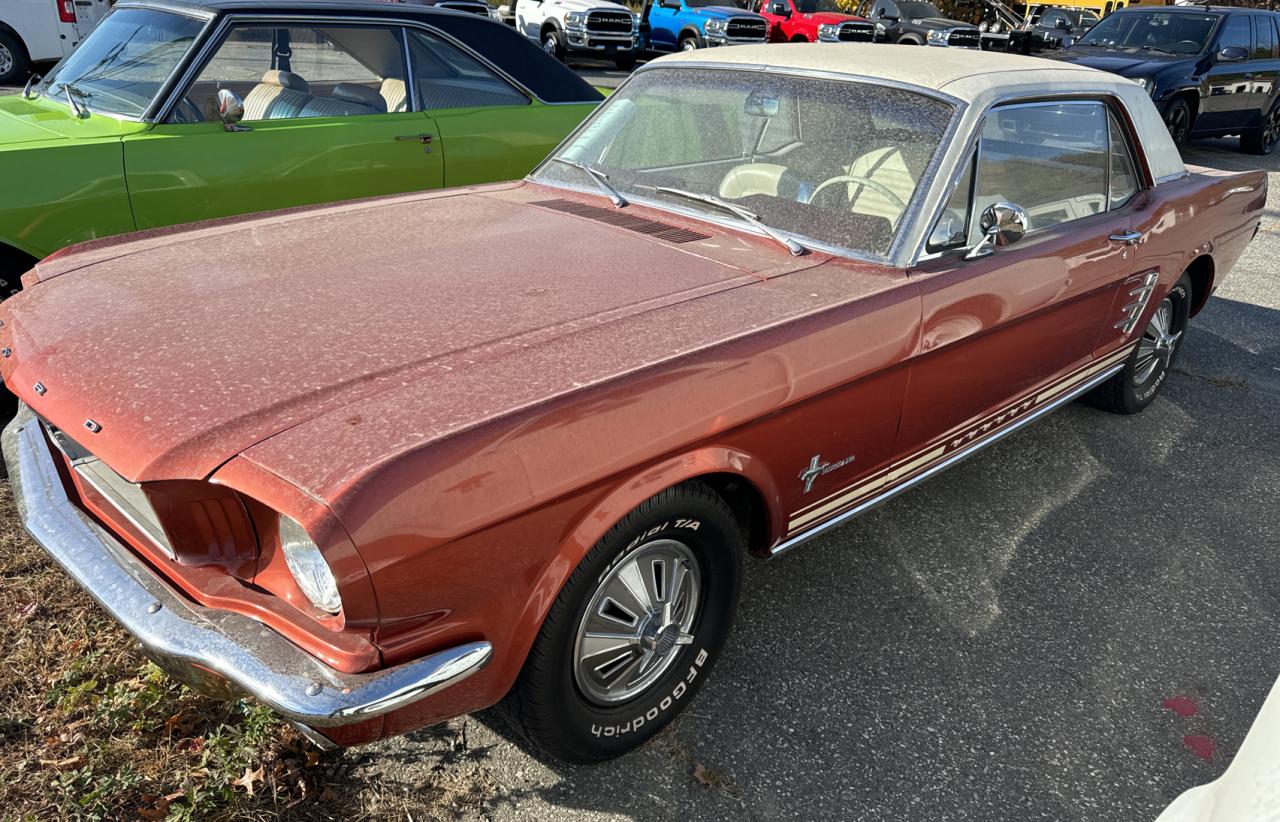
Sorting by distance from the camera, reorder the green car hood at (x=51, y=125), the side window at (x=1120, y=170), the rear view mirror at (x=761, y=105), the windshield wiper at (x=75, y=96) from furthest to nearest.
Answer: the windshield wiper at (x=75, y=96), the green car hood at (x=51, y=125), the side window at (x=1120, y=170), the rear view mirror at (x=761, y=105)

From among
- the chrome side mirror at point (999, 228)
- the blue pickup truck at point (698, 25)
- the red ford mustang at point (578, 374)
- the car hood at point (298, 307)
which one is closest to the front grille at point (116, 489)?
the red ford mustang at point (578, 374)

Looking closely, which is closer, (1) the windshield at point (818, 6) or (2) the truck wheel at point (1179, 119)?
(2) the truck wheel at point (1179, 119)

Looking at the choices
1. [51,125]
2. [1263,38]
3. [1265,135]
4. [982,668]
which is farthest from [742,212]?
[1265,135]

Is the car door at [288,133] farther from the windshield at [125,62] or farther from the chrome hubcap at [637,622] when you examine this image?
the chrome hubcap at [637,622]

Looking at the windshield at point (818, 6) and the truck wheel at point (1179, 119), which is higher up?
the windshield at point (818, 6)

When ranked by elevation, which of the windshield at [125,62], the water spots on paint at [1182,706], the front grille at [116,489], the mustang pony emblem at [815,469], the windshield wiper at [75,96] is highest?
the windshield at [125,62]

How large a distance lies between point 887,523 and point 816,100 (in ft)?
5.01

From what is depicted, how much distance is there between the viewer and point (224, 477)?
1689mm

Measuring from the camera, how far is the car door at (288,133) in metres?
3.98

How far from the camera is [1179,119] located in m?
10.4

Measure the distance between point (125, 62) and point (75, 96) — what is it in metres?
0.28

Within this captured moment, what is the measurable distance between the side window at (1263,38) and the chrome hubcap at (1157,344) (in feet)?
29.0

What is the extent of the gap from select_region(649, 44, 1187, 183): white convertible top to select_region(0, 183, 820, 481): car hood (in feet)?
2.39

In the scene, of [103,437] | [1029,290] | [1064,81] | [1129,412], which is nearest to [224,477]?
[103,437]
